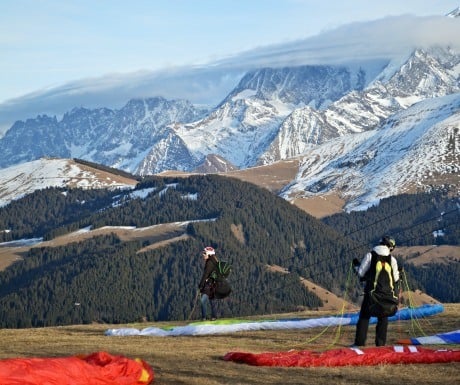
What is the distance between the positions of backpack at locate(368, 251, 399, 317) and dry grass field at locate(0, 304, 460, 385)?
2428 mm

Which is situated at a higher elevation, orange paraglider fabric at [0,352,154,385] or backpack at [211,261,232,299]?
orange paraglider fabric at [0,352,154,385]

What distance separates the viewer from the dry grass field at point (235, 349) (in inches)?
752

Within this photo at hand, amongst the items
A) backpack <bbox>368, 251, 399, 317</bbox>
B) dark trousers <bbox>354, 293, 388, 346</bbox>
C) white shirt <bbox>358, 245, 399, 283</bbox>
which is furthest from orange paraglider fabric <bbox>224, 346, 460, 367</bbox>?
white shirt <bbox>358, 245, 399, 283</bbox>

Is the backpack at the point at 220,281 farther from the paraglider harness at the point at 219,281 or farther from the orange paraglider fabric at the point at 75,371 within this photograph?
the orange paraglider fabric at the point at 75,371

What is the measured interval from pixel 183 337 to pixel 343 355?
1261 centimetres

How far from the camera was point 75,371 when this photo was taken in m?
17.0

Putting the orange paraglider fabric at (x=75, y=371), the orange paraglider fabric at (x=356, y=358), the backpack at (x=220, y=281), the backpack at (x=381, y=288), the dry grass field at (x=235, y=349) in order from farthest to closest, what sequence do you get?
the backpack at (x=220, y=281) < the backpack at (x=381, y=288) < the orange paraglider fabric at (x=356, y=358) < the dry grass field at (x=235, y=349) < the orange paraglider fabric at (x=75, y=371)

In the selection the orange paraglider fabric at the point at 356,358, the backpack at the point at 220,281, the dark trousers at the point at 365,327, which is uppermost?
the orange paraglider fabric at the point at 356,358

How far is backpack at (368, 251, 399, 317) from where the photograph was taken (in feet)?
83.0

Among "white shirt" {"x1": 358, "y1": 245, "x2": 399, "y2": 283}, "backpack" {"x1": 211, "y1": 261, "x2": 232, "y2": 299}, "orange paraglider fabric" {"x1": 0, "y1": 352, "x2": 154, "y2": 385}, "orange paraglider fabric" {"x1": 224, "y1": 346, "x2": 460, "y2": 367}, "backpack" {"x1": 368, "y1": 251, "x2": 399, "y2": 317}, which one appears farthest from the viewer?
"backpack" {"x1": 211, "y1": 261, "x2": 232, "y2": 299}

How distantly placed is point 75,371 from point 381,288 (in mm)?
12024

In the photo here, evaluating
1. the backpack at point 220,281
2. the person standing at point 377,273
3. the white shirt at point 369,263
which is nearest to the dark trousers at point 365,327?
the person standing at point 377,273

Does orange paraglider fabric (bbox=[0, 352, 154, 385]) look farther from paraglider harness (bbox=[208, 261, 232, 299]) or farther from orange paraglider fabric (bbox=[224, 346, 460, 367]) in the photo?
paraglider harness (bbox=[208, 261, 232, 299])

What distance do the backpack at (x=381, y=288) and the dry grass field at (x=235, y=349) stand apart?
7.97ft
